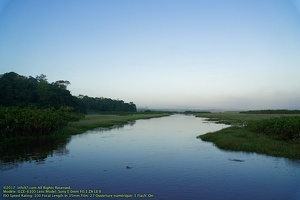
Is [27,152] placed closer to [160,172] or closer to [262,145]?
[160,172]

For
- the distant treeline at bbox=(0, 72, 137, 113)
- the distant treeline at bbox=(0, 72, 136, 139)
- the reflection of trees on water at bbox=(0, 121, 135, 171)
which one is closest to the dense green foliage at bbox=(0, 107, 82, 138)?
the distant treeline at bbox=(0, 72, 136, 139)

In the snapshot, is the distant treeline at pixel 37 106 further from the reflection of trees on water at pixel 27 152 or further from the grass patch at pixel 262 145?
the grass patch at pixel 262 145

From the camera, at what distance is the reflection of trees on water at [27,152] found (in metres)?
22.7

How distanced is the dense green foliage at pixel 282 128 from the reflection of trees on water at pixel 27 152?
2641 centimetres

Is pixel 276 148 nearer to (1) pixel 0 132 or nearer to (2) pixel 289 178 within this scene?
(2) pixel 289 178

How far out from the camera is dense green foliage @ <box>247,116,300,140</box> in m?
29.2

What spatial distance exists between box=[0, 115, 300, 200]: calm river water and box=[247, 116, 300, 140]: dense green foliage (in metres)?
7.52

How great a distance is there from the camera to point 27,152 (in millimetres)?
26859

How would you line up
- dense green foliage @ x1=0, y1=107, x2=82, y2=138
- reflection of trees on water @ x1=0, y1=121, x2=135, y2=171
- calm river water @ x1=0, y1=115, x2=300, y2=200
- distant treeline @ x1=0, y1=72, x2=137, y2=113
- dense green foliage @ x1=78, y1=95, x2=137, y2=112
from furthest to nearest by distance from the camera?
dense green foliage @ x1=78, y1=95, x2=137, y2=112 → distant treeline @ x1=0, y1=72, x2=137, y2=113 → dense green foliage @ x1=0, y1=107, x2=82, y2=138 → reflection of trees on water @ x1=0, y1=121, x2=135, y2=171 → calm river water @ x1=0, y1=115, x2=300, y2=200

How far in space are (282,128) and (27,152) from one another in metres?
30.9

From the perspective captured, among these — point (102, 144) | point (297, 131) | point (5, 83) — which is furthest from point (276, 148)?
point (5, 83)

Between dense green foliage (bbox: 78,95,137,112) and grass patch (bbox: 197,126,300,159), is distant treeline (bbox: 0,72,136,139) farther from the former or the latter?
grass patch (bbox: 197,126,300,159)

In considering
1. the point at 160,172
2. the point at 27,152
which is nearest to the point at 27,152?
the point at 27,152

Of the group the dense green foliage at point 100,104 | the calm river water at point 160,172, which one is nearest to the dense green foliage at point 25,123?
the calm river water at point 160,172
